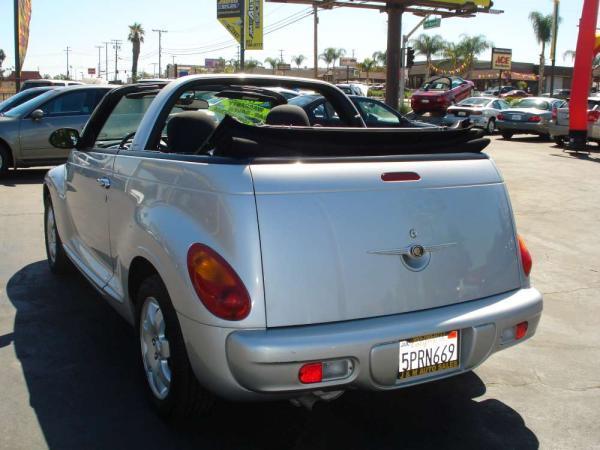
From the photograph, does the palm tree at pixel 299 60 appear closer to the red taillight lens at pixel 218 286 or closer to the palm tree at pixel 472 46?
the palm tree at pixel 472 46

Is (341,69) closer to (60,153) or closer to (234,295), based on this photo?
(60,153)

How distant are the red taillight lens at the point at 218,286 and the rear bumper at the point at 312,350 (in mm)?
91

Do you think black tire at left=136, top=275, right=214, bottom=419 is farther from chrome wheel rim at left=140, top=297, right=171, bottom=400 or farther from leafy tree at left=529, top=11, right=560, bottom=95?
leafy tree at left=529, top=11, right=560, bottom=95

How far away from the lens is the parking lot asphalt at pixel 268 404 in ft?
10.1

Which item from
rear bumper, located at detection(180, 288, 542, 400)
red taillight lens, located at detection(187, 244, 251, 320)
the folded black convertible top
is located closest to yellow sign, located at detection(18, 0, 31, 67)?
the folded black convertible top

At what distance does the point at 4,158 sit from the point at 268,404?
9929 mm

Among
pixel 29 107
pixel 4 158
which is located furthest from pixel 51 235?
pixel 29 107

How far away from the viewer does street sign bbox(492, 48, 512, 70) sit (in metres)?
57.2

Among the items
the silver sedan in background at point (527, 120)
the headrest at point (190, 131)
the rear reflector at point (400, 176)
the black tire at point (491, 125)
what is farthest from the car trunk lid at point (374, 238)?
the black tire at point (491, 125)

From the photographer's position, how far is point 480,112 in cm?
2380

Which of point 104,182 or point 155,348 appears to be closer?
point 155,348

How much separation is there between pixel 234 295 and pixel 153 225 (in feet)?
2.43

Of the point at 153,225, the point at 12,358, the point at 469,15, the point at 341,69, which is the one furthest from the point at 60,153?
the point at 341,69

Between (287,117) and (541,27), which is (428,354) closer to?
(287,117)
